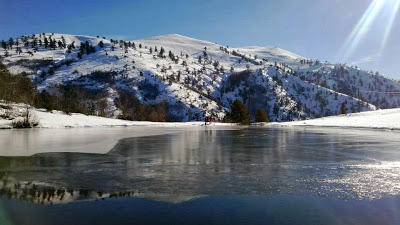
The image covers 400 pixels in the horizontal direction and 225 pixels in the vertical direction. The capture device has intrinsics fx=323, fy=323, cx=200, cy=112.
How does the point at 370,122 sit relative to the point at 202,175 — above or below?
above

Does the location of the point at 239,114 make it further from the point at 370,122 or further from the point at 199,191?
the point at 199,191

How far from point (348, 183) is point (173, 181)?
4.46m

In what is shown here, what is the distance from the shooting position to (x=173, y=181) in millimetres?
8352

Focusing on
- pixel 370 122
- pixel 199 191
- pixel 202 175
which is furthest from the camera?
pixel 370 122

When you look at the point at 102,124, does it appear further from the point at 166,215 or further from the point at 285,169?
the point at 166,215

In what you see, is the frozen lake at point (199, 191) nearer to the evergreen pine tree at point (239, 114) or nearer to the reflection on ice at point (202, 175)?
the reflection on ice at point (202, 175)

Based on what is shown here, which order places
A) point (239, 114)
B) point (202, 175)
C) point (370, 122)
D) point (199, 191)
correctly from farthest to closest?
point (239, 114) < point (370, 122) < point (202, 175) < point (199, 191)

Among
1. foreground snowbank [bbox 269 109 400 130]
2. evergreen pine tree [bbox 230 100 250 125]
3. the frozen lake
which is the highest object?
evergreen pine tree [bbox 230 100 250 125]

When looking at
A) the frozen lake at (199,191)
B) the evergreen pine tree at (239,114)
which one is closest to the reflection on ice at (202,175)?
the frozen lake at (199,191)

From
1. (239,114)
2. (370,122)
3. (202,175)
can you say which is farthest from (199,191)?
(239,114)

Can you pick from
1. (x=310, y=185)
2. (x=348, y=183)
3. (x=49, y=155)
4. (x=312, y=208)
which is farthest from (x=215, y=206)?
(x=49, y=155)

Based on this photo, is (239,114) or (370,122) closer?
(370,122)

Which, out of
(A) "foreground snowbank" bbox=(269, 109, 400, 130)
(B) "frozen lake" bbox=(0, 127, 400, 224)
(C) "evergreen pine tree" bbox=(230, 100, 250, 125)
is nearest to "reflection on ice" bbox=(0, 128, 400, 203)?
(B) "frozen lake" bbox=(0, 127, 400, 224)

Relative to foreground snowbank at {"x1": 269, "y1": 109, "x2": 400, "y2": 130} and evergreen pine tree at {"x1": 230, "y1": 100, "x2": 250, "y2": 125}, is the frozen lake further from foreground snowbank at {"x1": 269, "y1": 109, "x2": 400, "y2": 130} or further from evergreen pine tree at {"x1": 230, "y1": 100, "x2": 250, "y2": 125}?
evergreen pine tree at {"x1": 230, "y1": 100, "x2": 250, "y2": 125}
